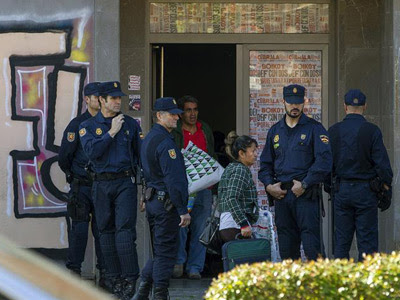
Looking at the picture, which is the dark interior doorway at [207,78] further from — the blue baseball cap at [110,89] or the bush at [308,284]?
the bush at [308,284]

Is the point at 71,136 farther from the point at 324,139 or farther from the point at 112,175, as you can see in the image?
the point at 324,139

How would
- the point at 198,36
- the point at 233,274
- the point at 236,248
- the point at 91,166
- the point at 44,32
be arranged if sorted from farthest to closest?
the point at 198,36, the point at 44,32, the point at 91,166, the point at 236,248, the point at 233,274

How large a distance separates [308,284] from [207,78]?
25.3 ft

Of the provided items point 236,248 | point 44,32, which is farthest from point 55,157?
point 236,248

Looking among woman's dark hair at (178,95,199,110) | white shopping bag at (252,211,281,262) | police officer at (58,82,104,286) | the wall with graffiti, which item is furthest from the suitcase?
woman's dark hair at (178,95,199,110)

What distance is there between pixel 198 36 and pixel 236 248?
3.50 metres

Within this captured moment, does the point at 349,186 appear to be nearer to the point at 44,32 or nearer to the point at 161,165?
the point at 161,165

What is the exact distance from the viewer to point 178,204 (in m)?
9.27

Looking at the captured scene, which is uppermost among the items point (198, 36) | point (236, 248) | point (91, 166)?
point (198, 36)

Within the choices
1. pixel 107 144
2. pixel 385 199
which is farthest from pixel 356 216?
pixel 107 144

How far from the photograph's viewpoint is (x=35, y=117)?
11148 millimetres

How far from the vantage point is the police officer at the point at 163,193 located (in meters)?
9.25

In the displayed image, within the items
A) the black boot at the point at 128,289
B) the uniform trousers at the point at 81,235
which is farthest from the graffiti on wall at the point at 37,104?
the black boot at the point at 128,289

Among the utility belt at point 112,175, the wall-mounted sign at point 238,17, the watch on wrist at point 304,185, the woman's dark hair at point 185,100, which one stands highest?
the wall-mounted sign at point 238,17
